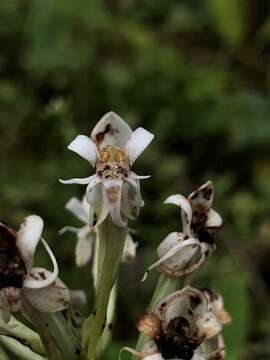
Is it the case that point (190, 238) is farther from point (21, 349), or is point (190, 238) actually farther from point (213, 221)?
point (21, 349)

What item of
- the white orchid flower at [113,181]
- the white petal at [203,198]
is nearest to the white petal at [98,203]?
the white orchid flower at [113,181]

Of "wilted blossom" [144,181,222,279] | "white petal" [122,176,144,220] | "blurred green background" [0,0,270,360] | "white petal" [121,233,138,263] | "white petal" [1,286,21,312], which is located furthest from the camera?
"blurred green background" [0,0,270,360]

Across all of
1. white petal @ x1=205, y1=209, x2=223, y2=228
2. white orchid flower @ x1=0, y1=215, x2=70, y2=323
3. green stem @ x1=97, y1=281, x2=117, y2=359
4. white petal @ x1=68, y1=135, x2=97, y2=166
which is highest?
white petal @ x1=68, y1=135, x2=97, y2=166

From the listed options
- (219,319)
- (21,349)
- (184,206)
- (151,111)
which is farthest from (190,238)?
(151,111)

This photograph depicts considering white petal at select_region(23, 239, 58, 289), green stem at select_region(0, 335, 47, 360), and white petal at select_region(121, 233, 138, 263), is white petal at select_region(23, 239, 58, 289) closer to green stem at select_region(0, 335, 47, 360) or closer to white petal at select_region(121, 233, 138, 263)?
green stem at select_region(0, 335, 47, 360)

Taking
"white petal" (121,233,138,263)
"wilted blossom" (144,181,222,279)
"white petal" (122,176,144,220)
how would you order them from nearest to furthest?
"white petal" (122,176,144,220) → "wilted blossom" (144,181,222,279) → "white petal" (121,233,138,263)

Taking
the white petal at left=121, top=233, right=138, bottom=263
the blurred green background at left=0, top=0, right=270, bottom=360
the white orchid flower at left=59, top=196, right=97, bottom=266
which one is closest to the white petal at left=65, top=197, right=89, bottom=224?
the white orchid flower at left=59, top=196, right=97, bottom=266

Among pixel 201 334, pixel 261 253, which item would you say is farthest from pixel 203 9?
pixel 201 334
